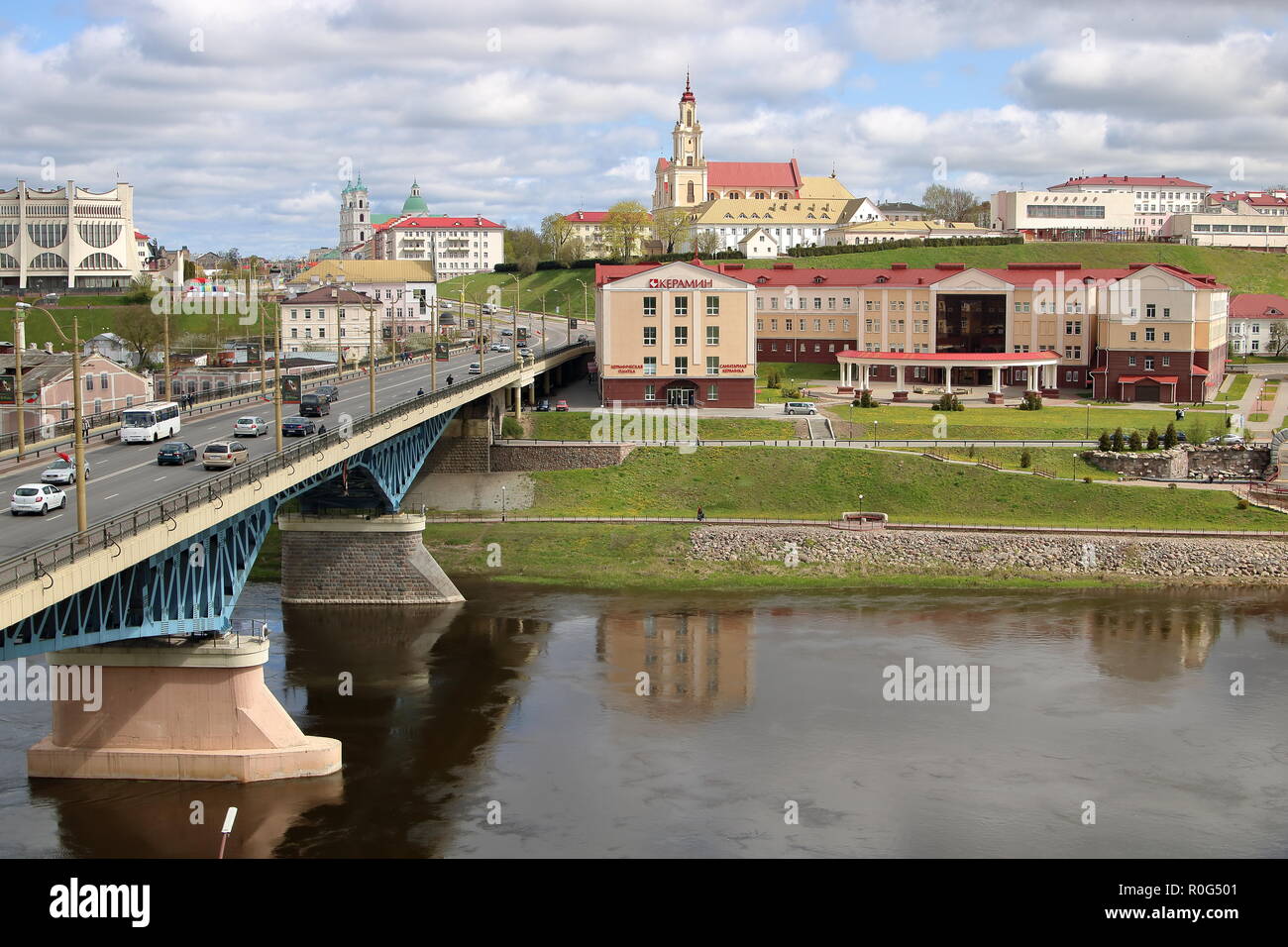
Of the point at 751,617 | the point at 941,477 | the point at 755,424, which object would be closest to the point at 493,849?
Result: the point at 751,617

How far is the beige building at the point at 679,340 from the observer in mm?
82875

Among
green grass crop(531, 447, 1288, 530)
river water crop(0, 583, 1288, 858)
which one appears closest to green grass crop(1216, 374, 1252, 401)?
green grass crop(531, 447, 1288, 530)

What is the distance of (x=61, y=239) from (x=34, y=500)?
4681 inches

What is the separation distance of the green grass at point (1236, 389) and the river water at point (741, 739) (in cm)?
3877

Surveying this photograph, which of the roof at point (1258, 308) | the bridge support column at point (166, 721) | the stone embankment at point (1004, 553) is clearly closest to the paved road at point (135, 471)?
the bridge support column at point (166, 721)

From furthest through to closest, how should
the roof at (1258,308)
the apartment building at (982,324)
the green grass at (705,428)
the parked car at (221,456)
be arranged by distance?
the roof at (1258,308) < the apartment building at (982,324) < the green grass at (705,428) < the parked car at (221,456)

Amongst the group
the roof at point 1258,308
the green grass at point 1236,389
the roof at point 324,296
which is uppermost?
the roof at point 324,296

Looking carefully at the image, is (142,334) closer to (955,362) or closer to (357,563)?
(357,563)

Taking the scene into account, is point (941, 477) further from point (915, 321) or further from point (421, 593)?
point (915, 321)

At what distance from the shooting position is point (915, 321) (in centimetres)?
9938

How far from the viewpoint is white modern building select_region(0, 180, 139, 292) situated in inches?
5536

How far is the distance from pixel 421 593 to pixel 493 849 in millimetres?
25627

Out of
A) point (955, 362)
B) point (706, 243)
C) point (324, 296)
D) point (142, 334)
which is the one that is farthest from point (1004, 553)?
point (706, 243)

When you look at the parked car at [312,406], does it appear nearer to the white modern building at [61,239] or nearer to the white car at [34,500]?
the white car at [34,500]
